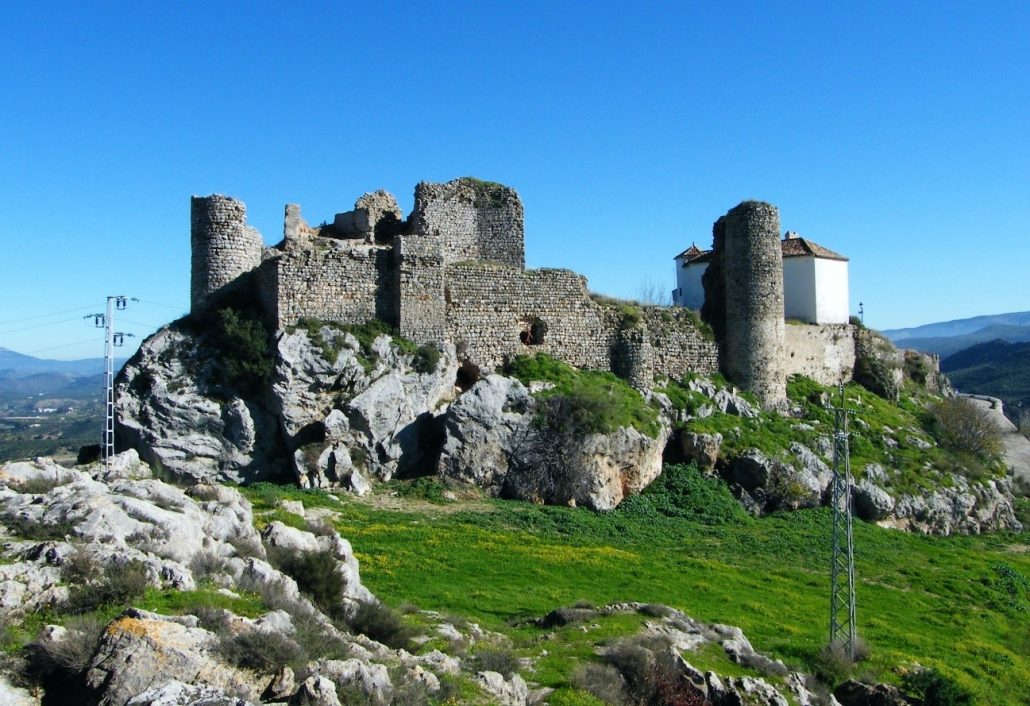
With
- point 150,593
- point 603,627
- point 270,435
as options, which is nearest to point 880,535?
point 603,627

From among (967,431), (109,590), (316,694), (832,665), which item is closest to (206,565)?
(109,590)

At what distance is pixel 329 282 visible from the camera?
28.1m

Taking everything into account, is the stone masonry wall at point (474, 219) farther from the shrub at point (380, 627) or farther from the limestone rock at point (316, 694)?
the limestone rock at point (316, 694)

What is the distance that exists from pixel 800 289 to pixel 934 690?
2450 cm

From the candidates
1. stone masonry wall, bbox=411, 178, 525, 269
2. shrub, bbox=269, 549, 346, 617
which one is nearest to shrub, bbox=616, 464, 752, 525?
stone masonry wall, bbox=411, 178, 525, 269

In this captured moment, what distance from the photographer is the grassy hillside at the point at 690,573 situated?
57.1ft

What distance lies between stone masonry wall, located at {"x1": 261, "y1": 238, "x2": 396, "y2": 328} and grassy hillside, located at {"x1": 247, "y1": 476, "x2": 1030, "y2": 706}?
586cm

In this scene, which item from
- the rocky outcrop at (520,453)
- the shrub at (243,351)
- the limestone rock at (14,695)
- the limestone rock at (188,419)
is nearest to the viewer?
the limestone rock at (14,695)

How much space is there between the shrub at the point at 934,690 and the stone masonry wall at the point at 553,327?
643 inches

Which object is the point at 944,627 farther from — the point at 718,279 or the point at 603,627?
the point at 718,279

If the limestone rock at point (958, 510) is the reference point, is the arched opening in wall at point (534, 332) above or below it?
above

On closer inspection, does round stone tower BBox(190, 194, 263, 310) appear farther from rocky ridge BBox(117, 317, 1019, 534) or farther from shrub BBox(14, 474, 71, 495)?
shrub BBox(14, 474, 71, 495)

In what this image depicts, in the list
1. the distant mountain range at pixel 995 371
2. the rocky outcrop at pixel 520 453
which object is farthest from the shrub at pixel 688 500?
the distant mountain range at pixel 995 371

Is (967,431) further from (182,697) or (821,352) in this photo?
(182,697)
